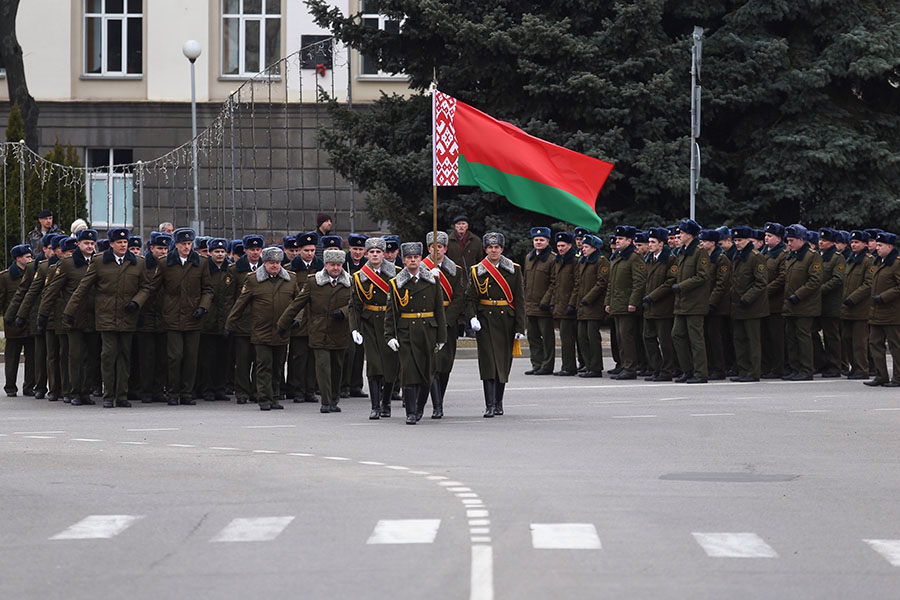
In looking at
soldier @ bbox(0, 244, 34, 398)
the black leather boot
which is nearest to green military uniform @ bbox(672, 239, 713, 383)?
the black leather boot

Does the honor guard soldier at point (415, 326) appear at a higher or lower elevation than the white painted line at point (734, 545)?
higher

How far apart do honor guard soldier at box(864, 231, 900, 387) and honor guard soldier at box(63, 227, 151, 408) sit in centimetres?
905

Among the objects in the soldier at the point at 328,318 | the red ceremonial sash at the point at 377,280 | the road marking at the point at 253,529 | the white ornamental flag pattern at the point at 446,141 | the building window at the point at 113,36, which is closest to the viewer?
the road marking at the point at 253,529

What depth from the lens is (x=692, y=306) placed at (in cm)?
2270

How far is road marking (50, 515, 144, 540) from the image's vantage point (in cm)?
1062

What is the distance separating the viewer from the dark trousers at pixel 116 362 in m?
20.0

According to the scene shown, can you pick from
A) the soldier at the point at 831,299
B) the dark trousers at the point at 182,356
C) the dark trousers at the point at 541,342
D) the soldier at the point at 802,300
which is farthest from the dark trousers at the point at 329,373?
the soldier at the point at 831,299

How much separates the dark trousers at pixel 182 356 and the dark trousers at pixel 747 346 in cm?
725

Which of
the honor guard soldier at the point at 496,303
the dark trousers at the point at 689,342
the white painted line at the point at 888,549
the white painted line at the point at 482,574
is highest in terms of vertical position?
the honor guard soldier at the point at 496,303

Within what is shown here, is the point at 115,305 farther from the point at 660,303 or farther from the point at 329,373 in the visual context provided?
the point at 660,303

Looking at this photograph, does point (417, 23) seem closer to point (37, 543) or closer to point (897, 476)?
point (897, 476)

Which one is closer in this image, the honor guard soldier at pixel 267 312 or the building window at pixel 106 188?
the honor guard soldier at pixel 267 312

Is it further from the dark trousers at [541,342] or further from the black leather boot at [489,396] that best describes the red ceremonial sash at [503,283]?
the dark trousers at [541,342]

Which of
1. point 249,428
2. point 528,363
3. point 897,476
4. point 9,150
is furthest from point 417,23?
point 897,476
